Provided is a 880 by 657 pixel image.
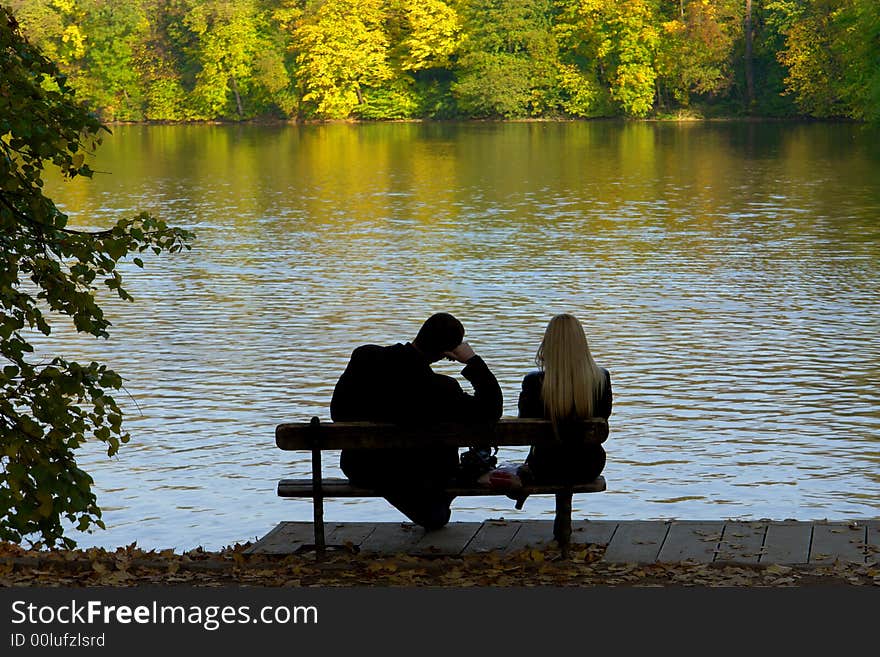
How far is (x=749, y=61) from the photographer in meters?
88.6

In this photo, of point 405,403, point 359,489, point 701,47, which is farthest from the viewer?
point 701,47

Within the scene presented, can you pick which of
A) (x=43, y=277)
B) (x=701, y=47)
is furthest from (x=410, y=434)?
(x=701, y=47)

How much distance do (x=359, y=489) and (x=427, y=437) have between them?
18.5 inches

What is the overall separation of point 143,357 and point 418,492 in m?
9.70

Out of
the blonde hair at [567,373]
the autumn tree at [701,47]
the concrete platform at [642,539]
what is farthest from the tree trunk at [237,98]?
the blonde hair at [567,373]

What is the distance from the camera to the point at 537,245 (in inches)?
1096

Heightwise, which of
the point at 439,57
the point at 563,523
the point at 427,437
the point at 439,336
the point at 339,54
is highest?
the point at 339,54

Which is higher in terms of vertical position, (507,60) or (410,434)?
(507,60)

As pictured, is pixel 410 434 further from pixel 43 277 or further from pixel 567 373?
pixel 43 277

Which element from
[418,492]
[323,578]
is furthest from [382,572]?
[418,492]

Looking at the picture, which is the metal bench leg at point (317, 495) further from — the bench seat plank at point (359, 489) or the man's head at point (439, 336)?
the man's head at point (439, 336)

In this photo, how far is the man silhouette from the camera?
23.5ft

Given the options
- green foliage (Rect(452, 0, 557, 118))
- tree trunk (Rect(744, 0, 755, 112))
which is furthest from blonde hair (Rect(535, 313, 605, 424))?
green foliage (Rect(452, 0, 557, 118))

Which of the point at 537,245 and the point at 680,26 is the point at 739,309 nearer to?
the point at 537,245
